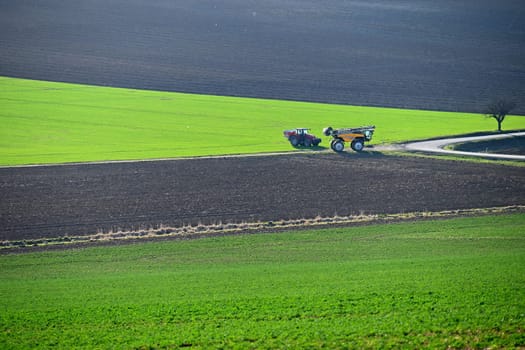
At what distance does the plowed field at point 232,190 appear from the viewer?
33312 mm

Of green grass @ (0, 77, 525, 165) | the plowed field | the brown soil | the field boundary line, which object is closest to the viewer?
the field boundary line

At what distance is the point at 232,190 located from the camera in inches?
1508

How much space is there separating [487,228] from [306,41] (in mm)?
66278

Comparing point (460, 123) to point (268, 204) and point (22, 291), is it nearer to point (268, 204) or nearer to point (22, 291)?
point (268, 204)

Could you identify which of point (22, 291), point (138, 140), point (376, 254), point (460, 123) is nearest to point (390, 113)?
point (460, 123)

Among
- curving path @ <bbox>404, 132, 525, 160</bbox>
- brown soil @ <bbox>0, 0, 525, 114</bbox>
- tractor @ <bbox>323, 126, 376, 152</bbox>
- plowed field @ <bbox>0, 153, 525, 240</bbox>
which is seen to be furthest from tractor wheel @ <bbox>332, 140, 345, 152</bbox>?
brown soil @ <bbox>0, 0, 525, 114</bbox>

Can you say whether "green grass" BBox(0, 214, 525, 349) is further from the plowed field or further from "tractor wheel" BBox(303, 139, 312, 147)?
"tractor wheel" BBox(303, 139, 312, 147)

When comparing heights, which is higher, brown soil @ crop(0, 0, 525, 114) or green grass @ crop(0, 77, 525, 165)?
brown soil @ crop(0, 0, 525, 114)

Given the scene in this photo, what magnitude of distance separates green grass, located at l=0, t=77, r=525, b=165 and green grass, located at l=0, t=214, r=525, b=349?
70.0ft

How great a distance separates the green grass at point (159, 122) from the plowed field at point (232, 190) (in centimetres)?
521

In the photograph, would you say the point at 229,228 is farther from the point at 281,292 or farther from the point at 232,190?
the point at 281,292

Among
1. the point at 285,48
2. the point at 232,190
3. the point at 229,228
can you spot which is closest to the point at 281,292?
the point at 229,228

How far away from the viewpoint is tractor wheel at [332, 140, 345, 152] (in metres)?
49.9

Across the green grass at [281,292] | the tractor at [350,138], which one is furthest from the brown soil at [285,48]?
the green grass at [281,292]
